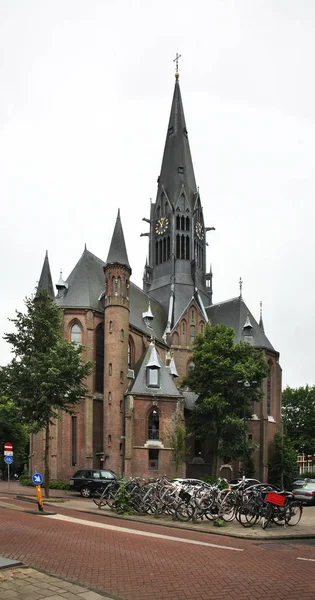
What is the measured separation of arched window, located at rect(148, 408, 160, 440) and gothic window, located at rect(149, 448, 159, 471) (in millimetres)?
1009

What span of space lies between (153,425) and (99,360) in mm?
6651

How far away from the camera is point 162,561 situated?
10.7 meters

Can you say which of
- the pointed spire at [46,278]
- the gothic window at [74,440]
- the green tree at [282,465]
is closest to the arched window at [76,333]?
the pointed spire at [46,278]

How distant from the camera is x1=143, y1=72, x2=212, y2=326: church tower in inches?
2466

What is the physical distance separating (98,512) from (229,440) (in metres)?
24.1

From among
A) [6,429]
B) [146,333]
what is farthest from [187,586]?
[6,429]

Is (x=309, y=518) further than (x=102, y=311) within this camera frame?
No

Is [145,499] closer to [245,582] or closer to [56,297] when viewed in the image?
[245,582]

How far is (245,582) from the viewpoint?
9.13 metres

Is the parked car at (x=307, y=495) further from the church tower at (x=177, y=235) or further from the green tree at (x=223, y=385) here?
the church tower at (x=177, y=235)

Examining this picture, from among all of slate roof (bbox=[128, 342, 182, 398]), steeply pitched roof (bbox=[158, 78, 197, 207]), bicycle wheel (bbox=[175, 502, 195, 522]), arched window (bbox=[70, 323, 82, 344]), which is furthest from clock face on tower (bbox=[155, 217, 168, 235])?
bicycle wheel (bbox=[175, 502, 195, 522])

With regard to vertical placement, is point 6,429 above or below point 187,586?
below

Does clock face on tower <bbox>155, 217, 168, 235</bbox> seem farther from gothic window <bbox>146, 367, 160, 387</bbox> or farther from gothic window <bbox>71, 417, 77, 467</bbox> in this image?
gothic window <bbox>71, 417, 77, 467</bbox>

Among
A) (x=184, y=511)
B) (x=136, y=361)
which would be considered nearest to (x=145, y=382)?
(x=136, y=361)
